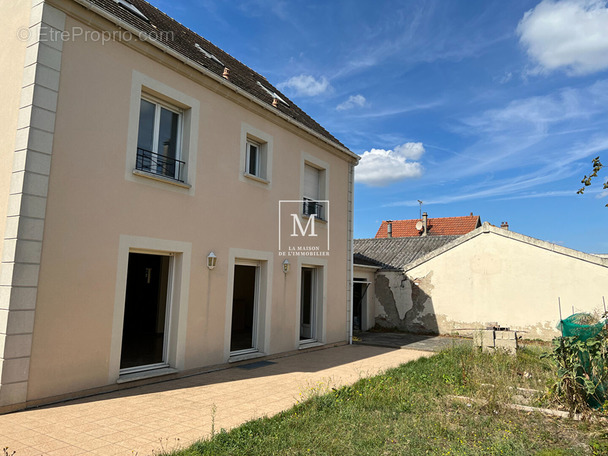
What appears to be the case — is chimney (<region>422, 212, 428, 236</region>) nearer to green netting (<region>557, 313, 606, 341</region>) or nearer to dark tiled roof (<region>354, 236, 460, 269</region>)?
dark tiled roof (<region>354, 236, 460, 269</region>)

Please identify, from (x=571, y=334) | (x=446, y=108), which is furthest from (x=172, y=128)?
(x=446, y=108)

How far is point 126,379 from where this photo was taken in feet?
21.0

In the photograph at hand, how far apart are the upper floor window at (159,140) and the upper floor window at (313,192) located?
14.2 ft

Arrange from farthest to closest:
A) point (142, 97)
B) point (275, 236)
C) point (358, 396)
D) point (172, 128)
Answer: point (275, 236), point (172, 128), point (142, 97), point (358, 396)

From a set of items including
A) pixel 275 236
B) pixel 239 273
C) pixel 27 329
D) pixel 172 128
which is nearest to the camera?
pixel 27 329

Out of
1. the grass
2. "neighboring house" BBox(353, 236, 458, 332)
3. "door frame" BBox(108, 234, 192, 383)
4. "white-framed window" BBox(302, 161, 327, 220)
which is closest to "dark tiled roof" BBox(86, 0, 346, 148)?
"white-framed window" BBox(302, 161, 327, 220)

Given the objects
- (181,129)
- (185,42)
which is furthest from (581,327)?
(185,42)

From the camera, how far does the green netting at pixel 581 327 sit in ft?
19.2

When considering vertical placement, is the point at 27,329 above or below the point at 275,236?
below

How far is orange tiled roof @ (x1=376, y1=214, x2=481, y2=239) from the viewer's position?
102 feet

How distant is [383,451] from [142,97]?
6.73 meters

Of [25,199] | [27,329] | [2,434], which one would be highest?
[25,199]

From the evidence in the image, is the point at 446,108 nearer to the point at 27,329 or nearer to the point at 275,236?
the point at 275,236

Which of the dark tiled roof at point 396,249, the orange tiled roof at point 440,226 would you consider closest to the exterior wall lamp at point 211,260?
the dark tiled roof at point 396,249
